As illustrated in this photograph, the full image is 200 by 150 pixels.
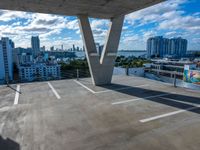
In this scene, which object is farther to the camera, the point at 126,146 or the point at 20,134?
the point at 20,134

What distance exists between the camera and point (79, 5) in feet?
18.5

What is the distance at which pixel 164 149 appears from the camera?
2.33 m

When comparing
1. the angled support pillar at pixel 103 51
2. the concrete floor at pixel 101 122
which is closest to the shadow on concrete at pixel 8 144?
the concrete floor at pixel 101 122

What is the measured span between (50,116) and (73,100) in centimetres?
144

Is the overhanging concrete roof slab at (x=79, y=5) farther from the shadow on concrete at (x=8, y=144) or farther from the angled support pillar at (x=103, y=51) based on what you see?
the shadow on concrete at (x=8, y=144)

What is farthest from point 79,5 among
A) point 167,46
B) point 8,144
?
point 167,46

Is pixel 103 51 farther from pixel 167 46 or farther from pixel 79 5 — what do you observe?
pixel 167 46

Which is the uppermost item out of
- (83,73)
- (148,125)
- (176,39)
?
(176,39)

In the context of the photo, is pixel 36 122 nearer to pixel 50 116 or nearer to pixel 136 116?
pixel 50 116

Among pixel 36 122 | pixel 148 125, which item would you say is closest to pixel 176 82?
pixel 148 125

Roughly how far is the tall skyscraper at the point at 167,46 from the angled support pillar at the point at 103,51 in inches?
2566

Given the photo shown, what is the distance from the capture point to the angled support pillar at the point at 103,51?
23.0 feet

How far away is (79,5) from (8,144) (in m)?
5.42

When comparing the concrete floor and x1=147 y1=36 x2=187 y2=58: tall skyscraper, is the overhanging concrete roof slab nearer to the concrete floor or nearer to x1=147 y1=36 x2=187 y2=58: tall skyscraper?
the concrete floor
